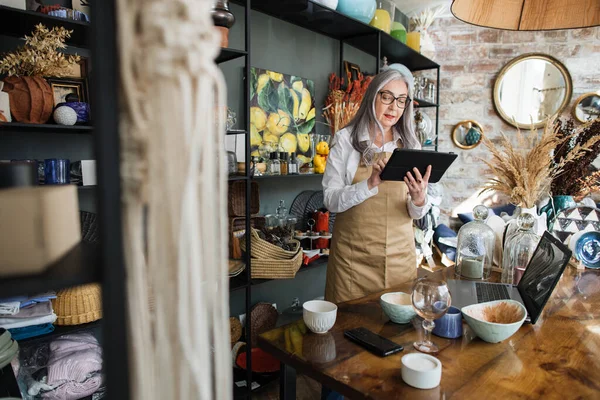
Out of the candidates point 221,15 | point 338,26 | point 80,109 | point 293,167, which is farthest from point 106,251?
point 338,26

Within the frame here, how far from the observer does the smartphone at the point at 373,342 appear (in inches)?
44.7

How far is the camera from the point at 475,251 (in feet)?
6.15

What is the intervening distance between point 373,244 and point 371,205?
20 cm

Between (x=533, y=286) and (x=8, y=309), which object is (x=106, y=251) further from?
(x=8, y=309)

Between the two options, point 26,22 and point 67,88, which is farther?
point 67,88

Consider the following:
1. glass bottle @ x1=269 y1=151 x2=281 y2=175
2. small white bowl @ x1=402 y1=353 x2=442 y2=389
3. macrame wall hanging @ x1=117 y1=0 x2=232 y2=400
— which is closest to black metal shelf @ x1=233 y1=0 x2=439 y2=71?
glass bottle @ x1=269 y1=151 x2=281 y2=175

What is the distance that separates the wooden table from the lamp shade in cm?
104

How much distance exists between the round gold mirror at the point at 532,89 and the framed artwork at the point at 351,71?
1982 millimetres

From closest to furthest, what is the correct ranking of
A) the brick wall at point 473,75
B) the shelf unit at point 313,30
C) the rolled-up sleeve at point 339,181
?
the rolled-up sleeve at point 339,181 < the shelf unit at point 313,30 < the brick wall at point 473,75

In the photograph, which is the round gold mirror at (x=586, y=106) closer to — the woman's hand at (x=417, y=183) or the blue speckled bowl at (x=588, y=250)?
the blue speckled bowl at (x=588, y=250)

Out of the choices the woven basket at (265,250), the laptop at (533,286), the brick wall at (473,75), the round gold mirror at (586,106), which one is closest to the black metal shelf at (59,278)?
the laptop at (533,286)

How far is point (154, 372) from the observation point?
0.31 metres

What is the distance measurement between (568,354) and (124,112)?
4.32 ft

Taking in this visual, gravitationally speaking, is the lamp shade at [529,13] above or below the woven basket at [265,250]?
above
